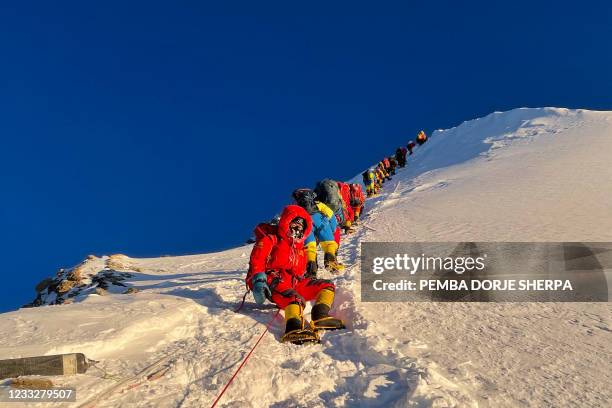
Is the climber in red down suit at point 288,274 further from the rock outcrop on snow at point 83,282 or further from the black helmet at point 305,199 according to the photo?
the rock outcrop on snow at point 83,282


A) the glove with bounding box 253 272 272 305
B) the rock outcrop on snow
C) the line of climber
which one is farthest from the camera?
the rock outcrop on snow

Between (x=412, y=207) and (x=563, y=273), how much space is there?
344 inches

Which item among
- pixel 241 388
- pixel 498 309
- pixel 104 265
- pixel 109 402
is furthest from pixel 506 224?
pixel 104 265

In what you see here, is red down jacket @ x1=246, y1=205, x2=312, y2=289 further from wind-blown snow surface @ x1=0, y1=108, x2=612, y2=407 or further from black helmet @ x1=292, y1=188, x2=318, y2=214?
black helmet @ x1=292, y1=188, x2=318, y2=214

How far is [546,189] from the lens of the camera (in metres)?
11.0

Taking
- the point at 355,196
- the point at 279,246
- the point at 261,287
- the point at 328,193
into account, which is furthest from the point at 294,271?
the point at 355,196

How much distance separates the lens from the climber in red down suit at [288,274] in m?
3.78

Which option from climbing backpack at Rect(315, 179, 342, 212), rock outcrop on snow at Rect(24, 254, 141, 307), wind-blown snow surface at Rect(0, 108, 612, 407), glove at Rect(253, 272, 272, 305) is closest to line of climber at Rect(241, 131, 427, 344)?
glove at Rect(253, 272, 272, 305)

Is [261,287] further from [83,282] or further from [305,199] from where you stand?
[83,282]

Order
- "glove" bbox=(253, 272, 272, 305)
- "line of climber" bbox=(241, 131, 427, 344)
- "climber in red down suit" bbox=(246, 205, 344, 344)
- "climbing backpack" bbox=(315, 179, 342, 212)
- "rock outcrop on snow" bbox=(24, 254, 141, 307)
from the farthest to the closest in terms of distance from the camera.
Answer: "climbing backpack" bbox=(315, 179, 342, 212) < "rock outcrop on snow" bbox=(24, 254, 141, 307) < "glove" bbox=(253, 272, 272, 305) < "climber in red down suit" bbox=(246, 205, 344, 344) < "line of climber" bbox=(241, 131, 427, 344)

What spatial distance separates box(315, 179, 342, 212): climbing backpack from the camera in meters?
8.08

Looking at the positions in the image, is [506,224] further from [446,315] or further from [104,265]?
[104,265]

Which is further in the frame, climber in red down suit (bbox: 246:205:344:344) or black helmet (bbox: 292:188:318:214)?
black helmet (bbox: 292:188:318:214)

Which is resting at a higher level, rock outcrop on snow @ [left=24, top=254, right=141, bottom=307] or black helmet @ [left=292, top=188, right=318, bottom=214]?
black helmet @ [left=292, top=188, right=318, bottom=214]
